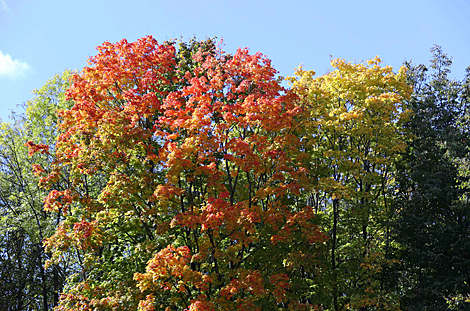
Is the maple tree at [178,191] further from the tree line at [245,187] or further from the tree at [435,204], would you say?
the tree at [435,204]

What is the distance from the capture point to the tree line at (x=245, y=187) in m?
12.5

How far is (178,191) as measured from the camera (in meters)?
11.9

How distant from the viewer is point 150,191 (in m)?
13.3

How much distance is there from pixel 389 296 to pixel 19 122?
72.9 ft

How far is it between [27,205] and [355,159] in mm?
17294

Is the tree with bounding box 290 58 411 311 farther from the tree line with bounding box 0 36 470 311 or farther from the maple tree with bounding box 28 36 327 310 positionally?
the maple tree with bounding box 28 36 327 310

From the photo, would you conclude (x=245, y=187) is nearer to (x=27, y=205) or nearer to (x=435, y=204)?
(x=435, y=204)

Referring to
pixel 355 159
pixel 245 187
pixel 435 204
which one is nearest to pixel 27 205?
pixel 245 187

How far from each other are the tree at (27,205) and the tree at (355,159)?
44.4 feet

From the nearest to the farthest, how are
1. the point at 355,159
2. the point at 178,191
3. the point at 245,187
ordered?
the point at 178,191, the point at 245,187, the point at 355,159

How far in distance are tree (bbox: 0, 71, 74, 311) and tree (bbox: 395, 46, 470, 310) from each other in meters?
17.0

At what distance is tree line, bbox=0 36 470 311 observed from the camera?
12516 millimetres

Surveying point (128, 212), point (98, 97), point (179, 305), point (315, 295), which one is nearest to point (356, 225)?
point (315, 295)

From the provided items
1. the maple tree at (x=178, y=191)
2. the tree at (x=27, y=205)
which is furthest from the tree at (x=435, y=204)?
the tree at (x=27, y=205)
